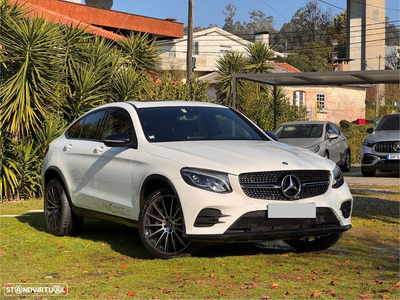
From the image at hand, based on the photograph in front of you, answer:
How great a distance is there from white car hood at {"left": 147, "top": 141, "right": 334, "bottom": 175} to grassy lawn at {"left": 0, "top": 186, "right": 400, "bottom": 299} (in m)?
0.97

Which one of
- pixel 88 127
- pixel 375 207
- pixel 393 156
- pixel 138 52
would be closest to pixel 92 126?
pixel 88 127

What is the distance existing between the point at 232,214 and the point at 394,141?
42.7 ft

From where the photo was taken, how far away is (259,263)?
689 centimetres

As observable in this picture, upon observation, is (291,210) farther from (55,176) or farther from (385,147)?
(385,147)

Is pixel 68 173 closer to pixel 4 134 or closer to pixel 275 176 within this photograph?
pixel 275 176

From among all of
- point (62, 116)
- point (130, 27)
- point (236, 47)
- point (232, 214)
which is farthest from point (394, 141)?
point (236, 47)

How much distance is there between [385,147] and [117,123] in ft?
39.5

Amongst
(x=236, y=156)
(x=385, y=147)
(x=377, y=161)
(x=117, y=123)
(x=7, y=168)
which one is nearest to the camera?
(x=236, y=156)

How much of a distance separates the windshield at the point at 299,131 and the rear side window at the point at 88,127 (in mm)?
11741

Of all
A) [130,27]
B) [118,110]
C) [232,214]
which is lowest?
[232,214]

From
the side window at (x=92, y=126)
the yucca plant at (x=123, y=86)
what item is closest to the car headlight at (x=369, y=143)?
the yucca plant at (x=123, y=86)

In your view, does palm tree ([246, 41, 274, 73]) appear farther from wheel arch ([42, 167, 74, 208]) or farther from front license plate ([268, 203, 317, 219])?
front license plate ([268, 203, 317, 219])

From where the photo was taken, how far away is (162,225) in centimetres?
705

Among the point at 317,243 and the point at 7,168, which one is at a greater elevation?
the point at 7,168
